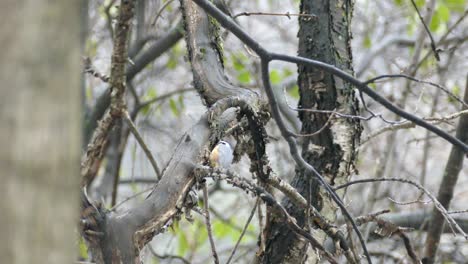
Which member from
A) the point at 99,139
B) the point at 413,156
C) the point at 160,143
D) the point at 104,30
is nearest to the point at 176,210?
the point at 99,139

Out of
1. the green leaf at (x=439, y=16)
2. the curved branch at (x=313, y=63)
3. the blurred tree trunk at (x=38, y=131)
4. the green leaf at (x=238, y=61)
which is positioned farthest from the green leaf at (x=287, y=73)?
the blurred tree trunk at (x=38, y=131)

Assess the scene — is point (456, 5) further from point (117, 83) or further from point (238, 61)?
point (117, 83)

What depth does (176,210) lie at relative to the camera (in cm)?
159

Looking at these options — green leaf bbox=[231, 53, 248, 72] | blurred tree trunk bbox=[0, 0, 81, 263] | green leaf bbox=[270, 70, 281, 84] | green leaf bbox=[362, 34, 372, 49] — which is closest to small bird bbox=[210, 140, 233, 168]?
blurred tree trunk bbox=[0, 0, 81, 263]

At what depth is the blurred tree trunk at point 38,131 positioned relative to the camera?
0.71 metres

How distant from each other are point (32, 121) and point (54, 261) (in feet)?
0.44

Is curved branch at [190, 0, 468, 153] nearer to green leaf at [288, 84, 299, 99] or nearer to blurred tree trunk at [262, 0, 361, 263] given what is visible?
blurred tree trunk at [262, 0, 361, 263]

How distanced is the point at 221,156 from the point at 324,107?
68cm

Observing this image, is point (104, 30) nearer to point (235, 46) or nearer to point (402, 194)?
point (235, 46)

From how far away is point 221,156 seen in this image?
1809mm

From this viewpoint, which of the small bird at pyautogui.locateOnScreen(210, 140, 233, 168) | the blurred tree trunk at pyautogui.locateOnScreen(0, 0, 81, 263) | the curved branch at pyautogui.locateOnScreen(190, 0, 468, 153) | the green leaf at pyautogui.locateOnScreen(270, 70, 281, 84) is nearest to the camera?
the blurred tree trunk at pyautogui.locateOnScreen(0, 0, 81, 263)

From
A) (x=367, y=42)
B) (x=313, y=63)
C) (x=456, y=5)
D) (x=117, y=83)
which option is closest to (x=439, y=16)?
(x=456, y=5)

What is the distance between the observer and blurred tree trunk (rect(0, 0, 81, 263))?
71cm

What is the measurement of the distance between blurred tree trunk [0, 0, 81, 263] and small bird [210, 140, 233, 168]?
102cm
